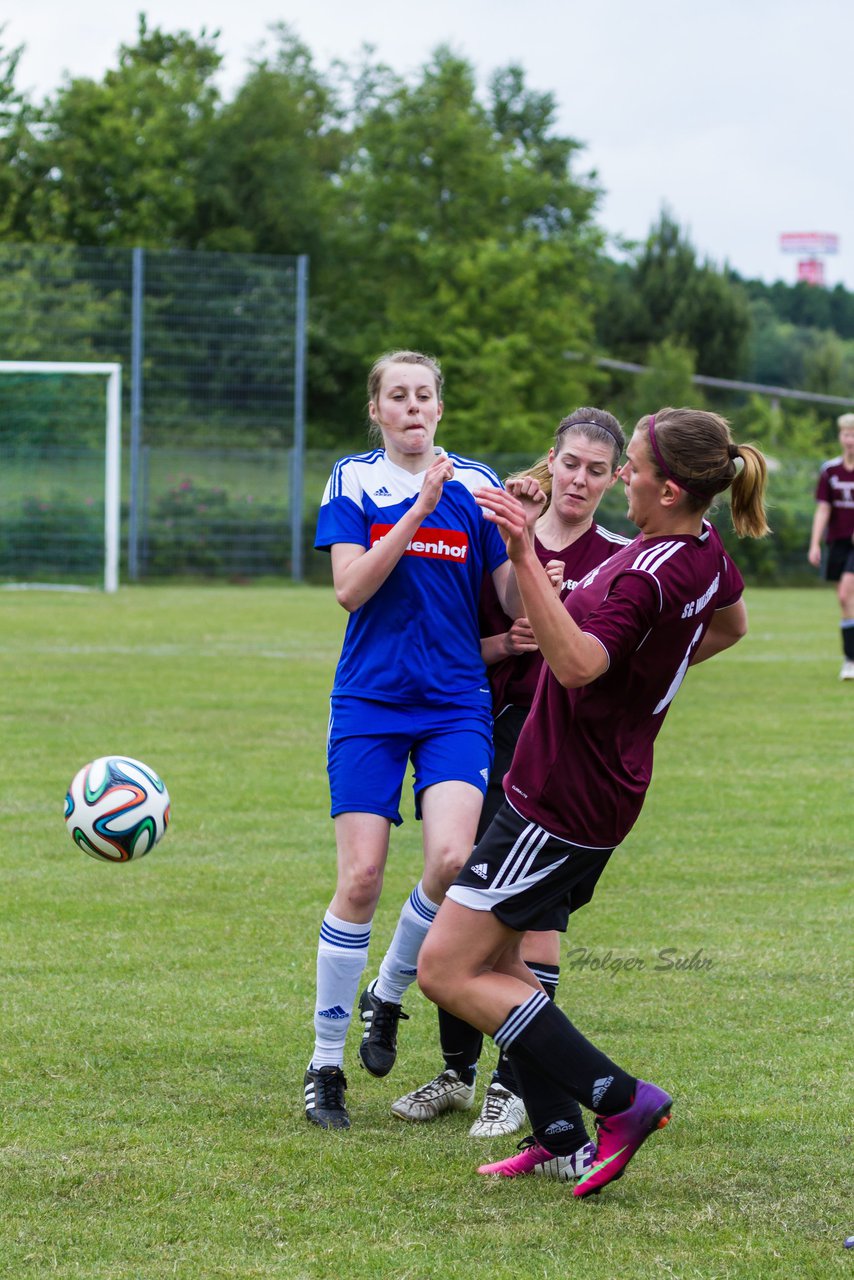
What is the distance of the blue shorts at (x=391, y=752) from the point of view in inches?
169

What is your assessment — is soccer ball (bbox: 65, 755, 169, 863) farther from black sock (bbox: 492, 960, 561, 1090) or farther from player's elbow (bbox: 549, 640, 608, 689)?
player's elbow (bbox: 549, 640, 608, 689)

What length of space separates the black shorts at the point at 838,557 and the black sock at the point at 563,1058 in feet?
37.3

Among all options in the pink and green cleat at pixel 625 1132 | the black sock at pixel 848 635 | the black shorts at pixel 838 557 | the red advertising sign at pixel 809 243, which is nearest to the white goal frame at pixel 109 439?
the black shorts at pixel 838 557

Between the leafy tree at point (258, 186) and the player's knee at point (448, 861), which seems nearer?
the player's knee at point (448, 861)

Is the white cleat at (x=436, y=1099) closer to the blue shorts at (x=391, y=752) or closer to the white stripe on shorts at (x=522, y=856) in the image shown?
the blue shorts at (x=391, y=752)

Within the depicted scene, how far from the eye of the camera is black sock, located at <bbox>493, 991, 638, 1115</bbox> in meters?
3.57

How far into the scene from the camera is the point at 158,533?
27.9 metres

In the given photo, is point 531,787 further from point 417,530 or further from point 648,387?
point 648,387

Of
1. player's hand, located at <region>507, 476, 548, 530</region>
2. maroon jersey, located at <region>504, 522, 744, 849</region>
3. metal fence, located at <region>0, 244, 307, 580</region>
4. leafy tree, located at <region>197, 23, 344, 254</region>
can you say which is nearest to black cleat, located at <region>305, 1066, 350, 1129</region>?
maroon jersey, located at <region>504, 522, 744, 849</region>

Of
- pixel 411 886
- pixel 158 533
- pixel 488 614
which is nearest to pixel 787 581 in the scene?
pixel 158 533

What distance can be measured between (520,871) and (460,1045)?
1059 mm

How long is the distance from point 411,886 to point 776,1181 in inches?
127

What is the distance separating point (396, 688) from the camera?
4.36 metres

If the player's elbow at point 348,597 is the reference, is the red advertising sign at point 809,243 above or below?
above
